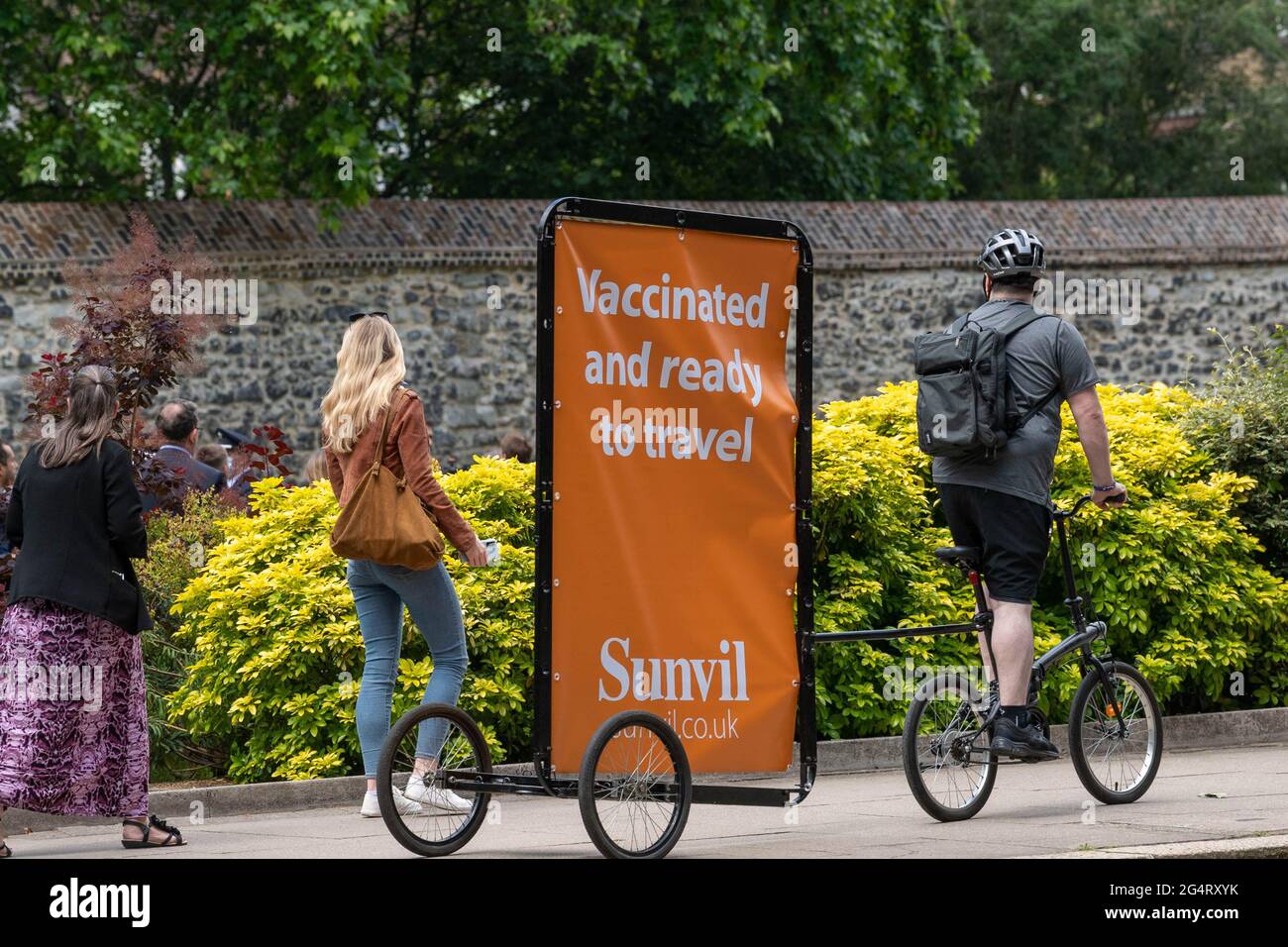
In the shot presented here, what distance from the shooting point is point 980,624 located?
709 cm

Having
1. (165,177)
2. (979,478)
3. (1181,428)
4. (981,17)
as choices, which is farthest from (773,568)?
(981,17)

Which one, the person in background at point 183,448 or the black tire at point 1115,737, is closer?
the black tire at point 1115,737

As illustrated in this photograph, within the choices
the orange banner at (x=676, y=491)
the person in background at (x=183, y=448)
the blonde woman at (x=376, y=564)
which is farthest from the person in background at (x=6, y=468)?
the orange banner at (x=676, y=491)

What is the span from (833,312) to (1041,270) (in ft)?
36.9

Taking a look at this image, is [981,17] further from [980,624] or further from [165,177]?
[980,624]

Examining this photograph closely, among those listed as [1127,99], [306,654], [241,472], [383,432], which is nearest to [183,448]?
[241,472]

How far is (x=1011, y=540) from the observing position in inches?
274

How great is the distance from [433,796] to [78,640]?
1607 mm

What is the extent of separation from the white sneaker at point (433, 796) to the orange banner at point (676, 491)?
17.5 inches

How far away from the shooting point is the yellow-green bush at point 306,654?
27.3 feet

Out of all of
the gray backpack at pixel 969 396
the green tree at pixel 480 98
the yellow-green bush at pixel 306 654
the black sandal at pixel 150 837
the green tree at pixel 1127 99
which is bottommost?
the black sandal at pixel 150 837

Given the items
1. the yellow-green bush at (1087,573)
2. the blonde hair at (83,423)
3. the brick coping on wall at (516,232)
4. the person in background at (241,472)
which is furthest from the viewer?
the brick coping on wall at (516,232)

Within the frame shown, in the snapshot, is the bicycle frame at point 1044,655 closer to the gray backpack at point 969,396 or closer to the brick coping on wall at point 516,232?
the gray backpack at point 969,396

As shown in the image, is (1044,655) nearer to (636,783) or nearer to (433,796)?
(636,783)
